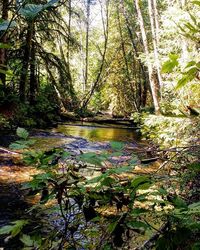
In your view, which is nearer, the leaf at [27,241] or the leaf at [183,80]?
the leaf at [183,80]

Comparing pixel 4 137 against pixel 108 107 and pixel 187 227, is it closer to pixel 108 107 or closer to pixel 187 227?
pixel 187 227

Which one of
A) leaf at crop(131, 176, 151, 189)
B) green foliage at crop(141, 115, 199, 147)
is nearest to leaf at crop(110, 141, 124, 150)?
leaf at crop(131, 176, 151, 189)

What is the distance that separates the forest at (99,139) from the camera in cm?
105

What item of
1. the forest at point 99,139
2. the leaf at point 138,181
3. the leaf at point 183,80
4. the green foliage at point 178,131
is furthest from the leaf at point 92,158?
the green foliage at point 178,131

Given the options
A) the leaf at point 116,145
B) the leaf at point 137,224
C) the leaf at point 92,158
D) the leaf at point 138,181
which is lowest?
the leaf at point 137,224

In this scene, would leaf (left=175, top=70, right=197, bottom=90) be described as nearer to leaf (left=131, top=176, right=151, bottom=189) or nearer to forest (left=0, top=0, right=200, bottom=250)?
forest (left=0, top=0, right=200, bottom=250)

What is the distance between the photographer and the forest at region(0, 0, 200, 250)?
1051 mm

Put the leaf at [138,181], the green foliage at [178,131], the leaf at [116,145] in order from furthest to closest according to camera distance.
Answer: the green foliage at [178,131] → the leaf at [116,145] → the leaf at [138,181]

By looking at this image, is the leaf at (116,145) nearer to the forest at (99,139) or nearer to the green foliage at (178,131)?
the forest at (99,139)

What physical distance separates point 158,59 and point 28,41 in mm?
5099

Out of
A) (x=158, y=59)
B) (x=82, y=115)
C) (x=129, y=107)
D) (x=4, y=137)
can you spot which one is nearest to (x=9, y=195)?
(x=4, y=137)

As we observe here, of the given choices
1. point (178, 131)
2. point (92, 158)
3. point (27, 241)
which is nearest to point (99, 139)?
point (178, 131)

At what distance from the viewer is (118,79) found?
2761 cm

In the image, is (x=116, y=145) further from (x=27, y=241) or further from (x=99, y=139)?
(x=99, y=139)
